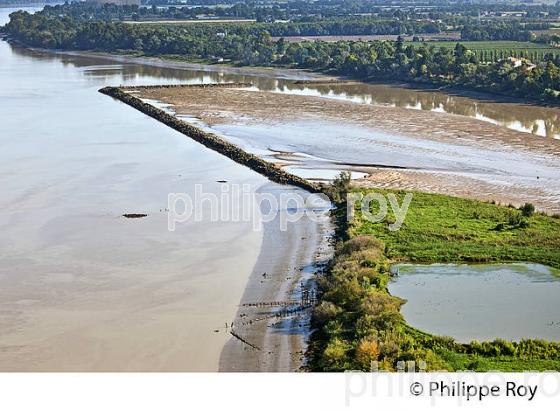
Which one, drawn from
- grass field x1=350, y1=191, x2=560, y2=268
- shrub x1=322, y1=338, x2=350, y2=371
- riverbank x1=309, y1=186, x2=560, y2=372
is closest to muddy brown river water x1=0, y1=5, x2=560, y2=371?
shrub x1=322, y1=338, x2=350, y2=371

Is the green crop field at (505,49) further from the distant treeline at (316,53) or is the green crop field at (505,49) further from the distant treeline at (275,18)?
the distant treeline at (275,18)

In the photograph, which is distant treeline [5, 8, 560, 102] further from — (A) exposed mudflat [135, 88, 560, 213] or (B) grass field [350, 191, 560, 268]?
(B) grass field [350, 191, 560, 268]

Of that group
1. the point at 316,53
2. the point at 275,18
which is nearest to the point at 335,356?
the point at 316,53

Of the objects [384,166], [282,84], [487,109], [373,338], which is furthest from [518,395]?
[282,84]

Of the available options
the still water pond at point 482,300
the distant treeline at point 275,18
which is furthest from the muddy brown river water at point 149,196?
the distant treeline at point 275,18

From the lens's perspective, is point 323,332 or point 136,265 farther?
point 136,265

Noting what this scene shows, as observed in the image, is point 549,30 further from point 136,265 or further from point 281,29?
point 136,265
